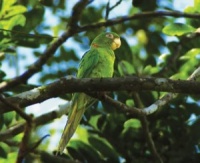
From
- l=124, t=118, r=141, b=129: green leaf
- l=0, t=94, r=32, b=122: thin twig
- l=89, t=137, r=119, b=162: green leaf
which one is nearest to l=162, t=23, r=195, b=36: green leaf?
l=124, t=118, r=141, b=129: green leaf

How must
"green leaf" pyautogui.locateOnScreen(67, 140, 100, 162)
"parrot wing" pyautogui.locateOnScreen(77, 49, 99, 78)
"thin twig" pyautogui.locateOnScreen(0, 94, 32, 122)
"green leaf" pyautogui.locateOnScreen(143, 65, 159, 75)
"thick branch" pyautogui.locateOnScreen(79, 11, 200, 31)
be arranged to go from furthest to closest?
"green leaf" pyautogui.locateOnScreen(143, 65, 159, 75)
"green leaf" pyautogui.locateOnScreen(67, 140, 100, 162)
"thick branch" pyautogui.locateOnScreen(79, 11, 200, 31)
"parrot wing" pyautogui.locateOnScreen(77, 49, 99, 78)
"thin twig" pyautogui.locateOnScreen(0, 94, 32, 122)

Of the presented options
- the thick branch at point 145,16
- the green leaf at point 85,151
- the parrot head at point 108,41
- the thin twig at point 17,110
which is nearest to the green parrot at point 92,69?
the parrot head at point 108,41

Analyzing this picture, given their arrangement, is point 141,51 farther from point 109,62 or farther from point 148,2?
point 109,62

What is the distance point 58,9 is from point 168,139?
322 centimetres

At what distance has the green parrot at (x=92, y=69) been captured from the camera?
4305mm

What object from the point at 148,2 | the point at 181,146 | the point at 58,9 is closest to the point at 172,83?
the point at 181,146

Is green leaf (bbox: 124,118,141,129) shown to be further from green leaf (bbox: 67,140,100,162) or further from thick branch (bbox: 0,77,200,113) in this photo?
thick branch (bbox: 0,77,200,113)

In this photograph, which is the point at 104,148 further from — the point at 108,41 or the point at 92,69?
the point at 108,41

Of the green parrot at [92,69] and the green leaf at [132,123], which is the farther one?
the green leaf at [132,123]

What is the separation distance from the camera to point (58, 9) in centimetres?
746

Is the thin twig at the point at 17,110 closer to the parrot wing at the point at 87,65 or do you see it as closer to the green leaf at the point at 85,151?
the parrot wing at the point at 87,65

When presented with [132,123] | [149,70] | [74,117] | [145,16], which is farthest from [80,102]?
[145,16]

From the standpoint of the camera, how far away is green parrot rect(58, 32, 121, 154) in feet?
14.1

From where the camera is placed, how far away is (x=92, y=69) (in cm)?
451
